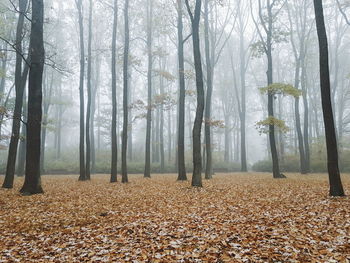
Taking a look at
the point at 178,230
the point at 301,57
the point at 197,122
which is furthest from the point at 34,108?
the point at 301,57

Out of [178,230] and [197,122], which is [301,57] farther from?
[178,230]

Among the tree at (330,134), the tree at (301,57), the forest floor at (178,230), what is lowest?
the forest floor at (178,230)

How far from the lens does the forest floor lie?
365 centimetres

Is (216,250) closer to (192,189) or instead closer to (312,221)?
(312,221)

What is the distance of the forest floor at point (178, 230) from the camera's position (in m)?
3.65

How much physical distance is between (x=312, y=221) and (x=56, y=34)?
25.8m

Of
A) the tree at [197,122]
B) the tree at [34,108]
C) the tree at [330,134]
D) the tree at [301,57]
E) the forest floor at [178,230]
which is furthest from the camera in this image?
the tree at [301,57]

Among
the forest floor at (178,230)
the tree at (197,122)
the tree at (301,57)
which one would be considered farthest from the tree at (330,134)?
the tree at (301,57)

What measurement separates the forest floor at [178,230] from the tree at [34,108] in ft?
3.78

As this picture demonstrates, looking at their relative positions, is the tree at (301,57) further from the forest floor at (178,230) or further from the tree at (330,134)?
the forest floor at (178,230)

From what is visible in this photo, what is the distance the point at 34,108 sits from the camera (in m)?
8.43

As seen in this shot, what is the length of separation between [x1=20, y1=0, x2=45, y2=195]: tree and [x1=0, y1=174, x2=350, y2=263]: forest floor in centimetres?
115

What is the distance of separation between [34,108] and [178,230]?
22.6 ft

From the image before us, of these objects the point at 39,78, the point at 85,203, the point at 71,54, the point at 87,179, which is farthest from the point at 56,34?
the point at 85,203
